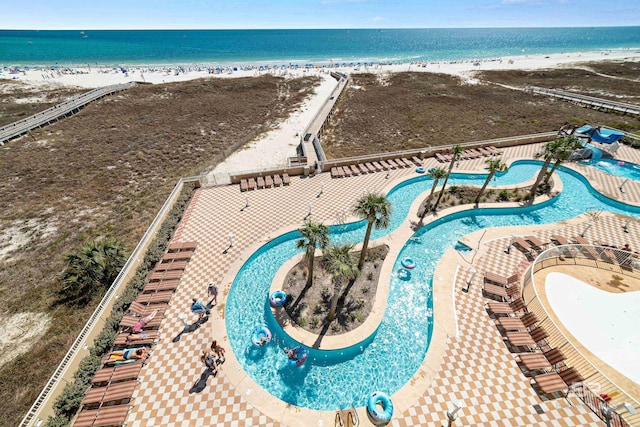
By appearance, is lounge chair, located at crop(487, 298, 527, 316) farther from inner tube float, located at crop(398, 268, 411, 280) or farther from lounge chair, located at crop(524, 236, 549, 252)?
lounge chair, located at crop(524, 236, 549, 252)

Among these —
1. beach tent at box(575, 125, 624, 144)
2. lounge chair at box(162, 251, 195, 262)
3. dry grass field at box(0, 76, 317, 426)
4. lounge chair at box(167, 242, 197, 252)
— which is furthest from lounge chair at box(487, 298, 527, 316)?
beach tent at box(575, 125, 624, 144)

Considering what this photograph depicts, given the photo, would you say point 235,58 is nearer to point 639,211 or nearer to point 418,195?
point 418,195

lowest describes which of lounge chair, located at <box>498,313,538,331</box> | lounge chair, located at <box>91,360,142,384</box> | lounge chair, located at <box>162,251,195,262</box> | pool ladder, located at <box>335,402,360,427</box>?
pool ladder, located at <box>335,402,360,427</box>

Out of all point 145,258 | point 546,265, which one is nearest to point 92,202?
point 145,258

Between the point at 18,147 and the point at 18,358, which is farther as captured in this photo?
the point at 18,147

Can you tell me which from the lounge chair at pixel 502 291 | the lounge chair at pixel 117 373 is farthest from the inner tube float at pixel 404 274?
the lounge chair at pixel 117 373
